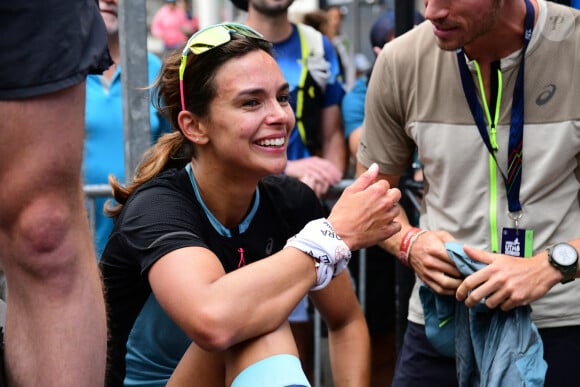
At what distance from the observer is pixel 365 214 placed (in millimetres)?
2854

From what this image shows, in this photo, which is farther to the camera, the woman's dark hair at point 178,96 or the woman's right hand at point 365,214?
the woman's dark hair at point 178,96

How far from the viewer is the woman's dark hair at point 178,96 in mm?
3076

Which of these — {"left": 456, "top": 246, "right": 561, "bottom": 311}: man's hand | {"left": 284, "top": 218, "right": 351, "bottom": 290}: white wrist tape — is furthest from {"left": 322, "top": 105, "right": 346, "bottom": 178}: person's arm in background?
{"left": 284, "top": 218, "right": 351, "bottom": 290}: white wrist tape

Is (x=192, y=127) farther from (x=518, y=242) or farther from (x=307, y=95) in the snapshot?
(x=307, y=95)

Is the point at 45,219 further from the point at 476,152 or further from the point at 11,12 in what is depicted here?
the point at 476,152

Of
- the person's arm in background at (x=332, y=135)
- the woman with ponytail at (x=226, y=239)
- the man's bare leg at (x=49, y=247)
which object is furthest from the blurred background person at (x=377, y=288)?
the man's bare leg at (x=49, y=247)

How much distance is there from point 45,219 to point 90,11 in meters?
0.49

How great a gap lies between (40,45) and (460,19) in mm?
1454

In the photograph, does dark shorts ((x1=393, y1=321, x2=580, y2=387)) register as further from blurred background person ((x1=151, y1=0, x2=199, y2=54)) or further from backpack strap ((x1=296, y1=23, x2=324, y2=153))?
blurred background person ((x1=151, y1=0, x2=199, y2=54))

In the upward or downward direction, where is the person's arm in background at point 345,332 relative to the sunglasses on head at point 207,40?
downward

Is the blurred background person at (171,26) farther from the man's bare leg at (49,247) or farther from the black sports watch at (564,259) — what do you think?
the man's bare leg at (49,247)

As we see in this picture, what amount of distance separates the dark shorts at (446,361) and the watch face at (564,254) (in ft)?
1.05

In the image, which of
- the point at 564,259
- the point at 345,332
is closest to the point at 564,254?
the point at 564,259

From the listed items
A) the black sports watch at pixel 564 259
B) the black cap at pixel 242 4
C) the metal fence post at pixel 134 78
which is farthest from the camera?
the black cap at pixel 242 4
